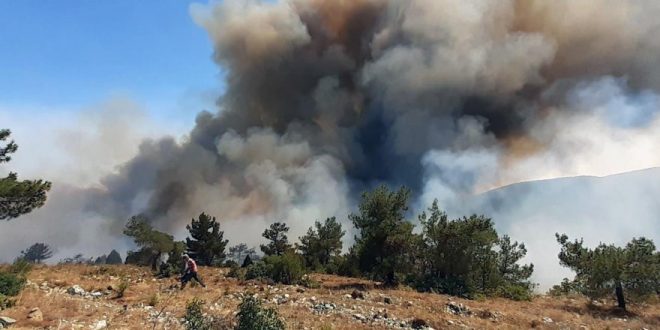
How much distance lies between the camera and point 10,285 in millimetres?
16672

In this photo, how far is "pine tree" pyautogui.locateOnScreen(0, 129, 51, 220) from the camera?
20.7 metres

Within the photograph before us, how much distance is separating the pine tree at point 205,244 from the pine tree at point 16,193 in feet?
96.3

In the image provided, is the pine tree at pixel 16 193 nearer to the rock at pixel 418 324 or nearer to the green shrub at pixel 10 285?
the green shrub at pixel 10 285

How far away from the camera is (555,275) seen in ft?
384

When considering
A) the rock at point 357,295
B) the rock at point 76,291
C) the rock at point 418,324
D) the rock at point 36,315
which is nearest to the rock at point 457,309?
the rock at point 418,324

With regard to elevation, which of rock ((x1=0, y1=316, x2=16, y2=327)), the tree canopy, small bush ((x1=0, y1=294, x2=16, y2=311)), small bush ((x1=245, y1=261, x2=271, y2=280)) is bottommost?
rock ((x1=0, y1=316, x2=16, y2=327))

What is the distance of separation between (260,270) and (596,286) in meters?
19.6

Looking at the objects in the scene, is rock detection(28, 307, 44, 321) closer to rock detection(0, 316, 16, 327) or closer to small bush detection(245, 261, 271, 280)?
rock detection(0, 316, 16, 327)

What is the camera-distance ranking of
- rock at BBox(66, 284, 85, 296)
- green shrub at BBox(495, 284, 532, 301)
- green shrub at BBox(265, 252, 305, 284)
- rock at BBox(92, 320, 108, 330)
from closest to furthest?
1. rock at BBox(92, 320, 108, 330)
2. rock at BBox(66, 284, 85, 296)
3. green shrub at BBox(265, 252, 305, 284)
4. green shrub at BBox(495, 284, 532, 301)

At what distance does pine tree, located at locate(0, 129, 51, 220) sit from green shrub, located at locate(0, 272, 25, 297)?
5086 mm

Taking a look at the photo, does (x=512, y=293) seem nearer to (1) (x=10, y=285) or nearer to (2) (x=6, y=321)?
(2) (x=6, y=321)

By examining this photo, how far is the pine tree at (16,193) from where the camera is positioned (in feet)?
67.9

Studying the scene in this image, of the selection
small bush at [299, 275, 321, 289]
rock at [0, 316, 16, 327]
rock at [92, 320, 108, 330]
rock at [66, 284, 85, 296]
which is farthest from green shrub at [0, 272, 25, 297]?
small bush at [299, 275, 321, 289]

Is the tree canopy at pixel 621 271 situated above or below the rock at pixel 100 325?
above
